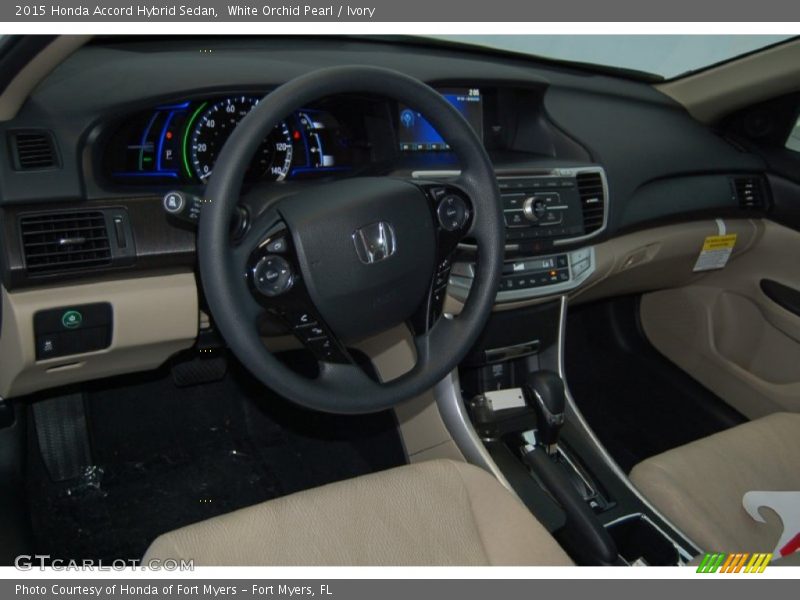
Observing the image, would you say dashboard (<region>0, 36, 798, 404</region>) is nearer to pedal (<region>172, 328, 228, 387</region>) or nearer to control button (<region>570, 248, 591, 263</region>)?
control button (<region>570, 248, 591, 263</region>)

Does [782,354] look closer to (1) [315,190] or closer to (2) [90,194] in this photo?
(1) [315,190]

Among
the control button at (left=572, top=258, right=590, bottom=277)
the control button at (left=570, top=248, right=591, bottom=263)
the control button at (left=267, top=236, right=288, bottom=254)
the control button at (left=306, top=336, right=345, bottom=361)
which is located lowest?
the control button at (left=572, top=258, right=590, bottom=277)

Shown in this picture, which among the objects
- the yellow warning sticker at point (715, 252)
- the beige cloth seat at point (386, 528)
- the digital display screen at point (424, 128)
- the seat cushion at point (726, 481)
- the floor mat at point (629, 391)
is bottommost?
the floor mat at point (629, 391)

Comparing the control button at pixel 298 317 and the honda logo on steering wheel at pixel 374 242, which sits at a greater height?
the honda logo on steering wheel at pixel 374 242

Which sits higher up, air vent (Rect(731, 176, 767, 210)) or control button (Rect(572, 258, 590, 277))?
air vent (Rect(731, 176, 767, 210))

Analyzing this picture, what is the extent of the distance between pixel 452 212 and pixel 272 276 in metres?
0.37

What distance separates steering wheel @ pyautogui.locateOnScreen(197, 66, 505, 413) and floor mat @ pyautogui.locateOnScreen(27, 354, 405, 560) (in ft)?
2.61

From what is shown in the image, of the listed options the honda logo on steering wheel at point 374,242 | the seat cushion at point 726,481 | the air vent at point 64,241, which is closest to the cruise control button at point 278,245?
the honda logo on steering wheel at point 374,242

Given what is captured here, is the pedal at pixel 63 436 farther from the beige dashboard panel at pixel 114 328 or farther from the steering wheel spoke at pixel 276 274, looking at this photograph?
the steering wheel spoke at pixel 276 274

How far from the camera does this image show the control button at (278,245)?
1.19 meters

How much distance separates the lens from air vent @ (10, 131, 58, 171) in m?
1.33

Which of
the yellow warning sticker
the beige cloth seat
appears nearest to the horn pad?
the beige cloth seat

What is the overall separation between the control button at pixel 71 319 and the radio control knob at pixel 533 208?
3.35 ft

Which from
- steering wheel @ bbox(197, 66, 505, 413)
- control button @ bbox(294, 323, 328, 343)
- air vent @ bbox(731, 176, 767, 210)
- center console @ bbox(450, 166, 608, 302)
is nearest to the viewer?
steering wheel @ bbox(197, 66, 505, 413)
